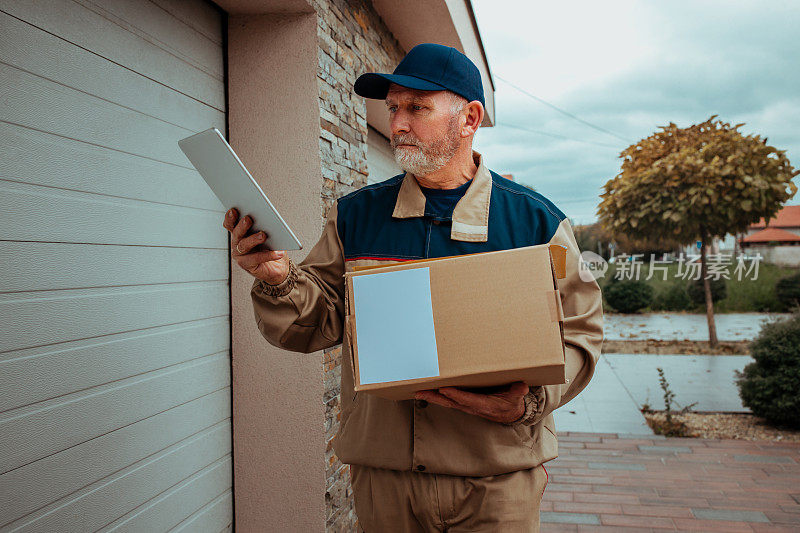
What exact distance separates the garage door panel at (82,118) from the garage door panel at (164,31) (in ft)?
1.16

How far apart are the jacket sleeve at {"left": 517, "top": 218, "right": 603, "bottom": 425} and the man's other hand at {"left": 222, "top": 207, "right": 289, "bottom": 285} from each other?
30.0 inches

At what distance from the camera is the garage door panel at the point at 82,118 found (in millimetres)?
1644

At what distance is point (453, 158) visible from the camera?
5.80ft

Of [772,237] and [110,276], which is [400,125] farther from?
[772,237]

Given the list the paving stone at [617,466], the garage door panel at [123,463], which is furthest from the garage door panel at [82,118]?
the paving stone at [617,466]

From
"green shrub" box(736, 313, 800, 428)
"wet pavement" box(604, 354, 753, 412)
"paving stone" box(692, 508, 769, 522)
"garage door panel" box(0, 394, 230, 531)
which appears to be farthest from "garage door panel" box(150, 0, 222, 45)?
"wet pavement" box(604, 354, 753, 412)

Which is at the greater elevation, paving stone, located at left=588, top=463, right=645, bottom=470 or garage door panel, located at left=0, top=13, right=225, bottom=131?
garage door panel, located at left=0, top=13, right=225, bottom=131

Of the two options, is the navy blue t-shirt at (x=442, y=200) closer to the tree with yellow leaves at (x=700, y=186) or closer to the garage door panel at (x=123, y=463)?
the garage door panel at (x=123, y=463)

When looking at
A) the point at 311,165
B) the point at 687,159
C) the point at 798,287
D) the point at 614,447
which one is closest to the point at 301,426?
the point at 311,165

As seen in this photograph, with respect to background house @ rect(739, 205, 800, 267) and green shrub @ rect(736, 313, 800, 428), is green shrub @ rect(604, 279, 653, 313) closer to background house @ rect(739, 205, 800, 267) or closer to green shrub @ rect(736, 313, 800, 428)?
green shrub @ rect(736, 313, 800, 428)

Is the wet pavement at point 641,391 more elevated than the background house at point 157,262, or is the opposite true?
the background house at point 157,262

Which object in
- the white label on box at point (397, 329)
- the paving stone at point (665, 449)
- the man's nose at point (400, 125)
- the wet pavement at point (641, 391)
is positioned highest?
the man's nose at point (400, 125)

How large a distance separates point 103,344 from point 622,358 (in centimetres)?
889

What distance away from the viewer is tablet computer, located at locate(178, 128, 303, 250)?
1174mm
